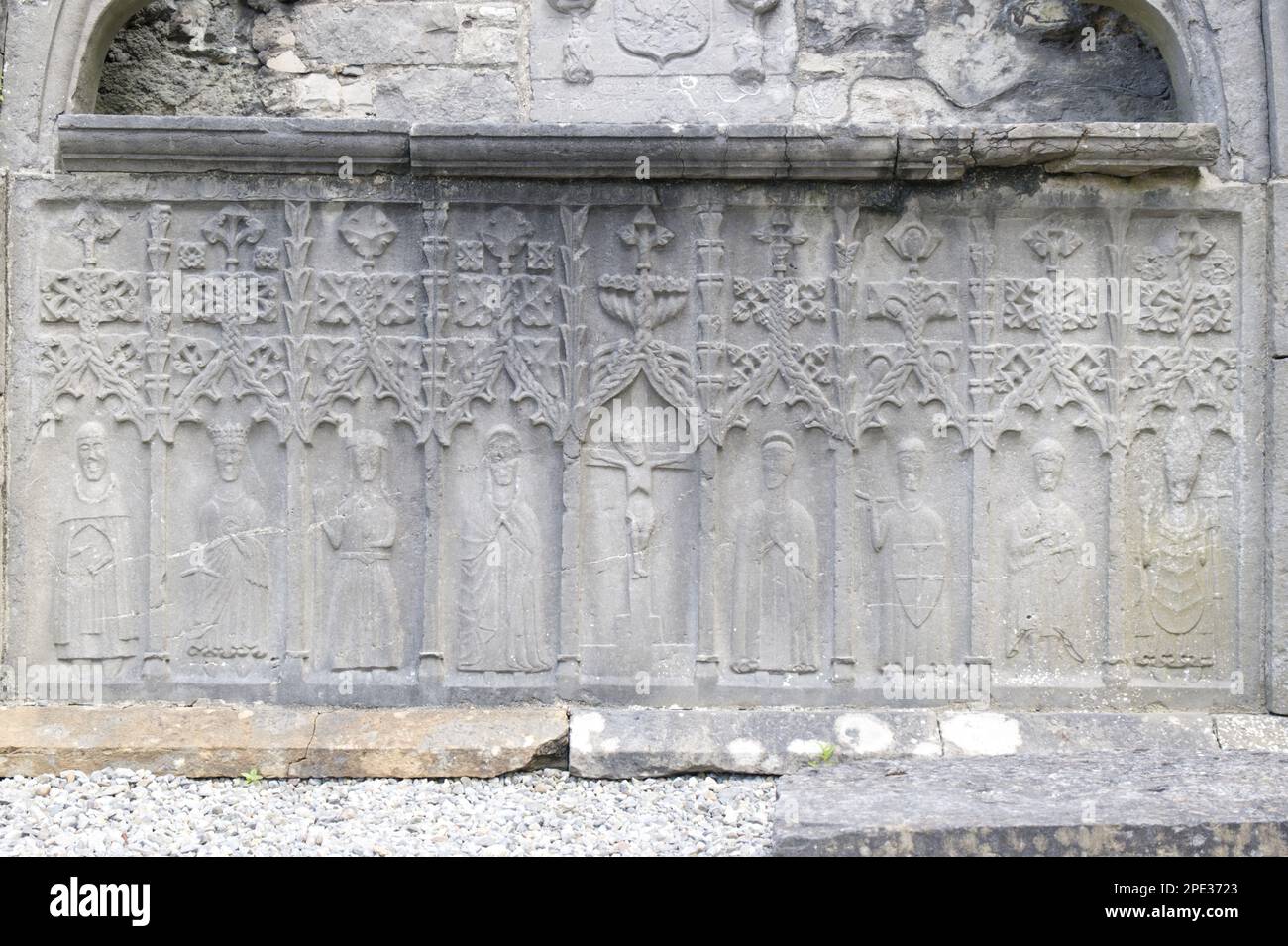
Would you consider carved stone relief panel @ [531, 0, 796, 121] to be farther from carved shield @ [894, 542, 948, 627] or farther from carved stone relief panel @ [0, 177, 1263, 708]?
A: carved shield @ [894, 542, 948, 627]

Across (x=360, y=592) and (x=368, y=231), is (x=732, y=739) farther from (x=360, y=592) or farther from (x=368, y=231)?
(x=368, y=231)

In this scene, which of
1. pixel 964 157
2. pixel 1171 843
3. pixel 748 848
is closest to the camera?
pixel 1171 843

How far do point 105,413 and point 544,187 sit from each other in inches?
78.8

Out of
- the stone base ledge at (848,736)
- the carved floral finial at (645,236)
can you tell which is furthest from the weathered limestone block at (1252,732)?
the carved floral finial at (645,236)

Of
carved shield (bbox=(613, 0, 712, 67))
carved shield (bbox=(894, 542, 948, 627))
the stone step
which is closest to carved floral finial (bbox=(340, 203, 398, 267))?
carved shield (bbox=(613, 0, 712, 67))

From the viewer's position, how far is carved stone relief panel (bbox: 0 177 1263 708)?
206 inches

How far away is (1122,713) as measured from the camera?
17.0 ft

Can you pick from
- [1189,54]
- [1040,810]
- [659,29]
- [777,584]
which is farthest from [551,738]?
[1189,54]

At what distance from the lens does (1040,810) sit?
390 centimetres

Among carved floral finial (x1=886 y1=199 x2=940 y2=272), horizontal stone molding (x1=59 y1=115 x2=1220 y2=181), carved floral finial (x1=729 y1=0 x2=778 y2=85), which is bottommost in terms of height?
carved floral finial (x1=886 y1=199 x2=940 y2=272)

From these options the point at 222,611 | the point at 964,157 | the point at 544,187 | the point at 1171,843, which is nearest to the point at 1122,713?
the point at 1171,843

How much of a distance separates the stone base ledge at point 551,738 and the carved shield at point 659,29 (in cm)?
294

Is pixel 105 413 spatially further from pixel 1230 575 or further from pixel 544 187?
pixel 1230 575

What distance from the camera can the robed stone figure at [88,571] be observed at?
5.22 m
